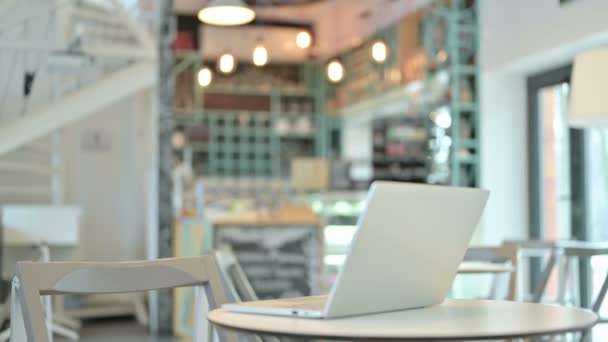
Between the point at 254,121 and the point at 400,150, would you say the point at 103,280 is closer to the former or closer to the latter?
the point at 400,150

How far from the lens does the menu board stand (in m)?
6.40

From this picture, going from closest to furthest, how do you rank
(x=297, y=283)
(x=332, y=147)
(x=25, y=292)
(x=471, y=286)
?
(x=25, y=292), (x=297, y=283), (x=471, y=286), (x=332, y=147)

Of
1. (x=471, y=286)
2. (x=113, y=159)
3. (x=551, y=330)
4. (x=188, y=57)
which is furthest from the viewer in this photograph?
(x=188, y=57)

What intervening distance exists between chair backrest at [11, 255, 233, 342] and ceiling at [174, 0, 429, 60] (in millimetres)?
9483

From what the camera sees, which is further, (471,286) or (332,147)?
(332,147)

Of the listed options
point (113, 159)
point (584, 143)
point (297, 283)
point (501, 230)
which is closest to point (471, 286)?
point (501, 230)

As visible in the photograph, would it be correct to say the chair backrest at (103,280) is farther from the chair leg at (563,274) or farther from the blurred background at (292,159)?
the blurred background at (292,159)

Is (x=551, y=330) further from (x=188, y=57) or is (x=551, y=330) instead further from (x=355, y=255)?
(x=188, y=57)

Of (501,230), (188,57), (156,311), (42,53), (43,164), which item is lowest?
(156,311)

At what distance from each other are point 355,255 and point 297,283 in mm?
4911

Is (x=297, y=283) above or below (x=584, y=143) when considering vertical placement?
below

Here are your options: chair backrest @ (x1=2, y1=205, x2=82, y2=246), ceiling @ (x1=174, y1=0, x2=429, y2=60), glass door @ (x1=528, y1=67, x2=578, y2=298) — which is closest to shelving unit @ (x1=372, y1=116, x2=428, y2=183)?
ceiling @ (x1=174, y1=0, x2=429, y2=60)

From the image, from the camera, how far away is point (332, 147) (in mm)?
13930

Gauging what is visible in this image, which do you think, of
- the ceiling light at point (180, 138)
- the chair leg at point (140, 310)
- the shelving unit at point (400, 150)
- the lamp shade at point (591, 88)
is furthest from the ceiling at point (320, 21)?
the lamp shade at point (591, 88)
